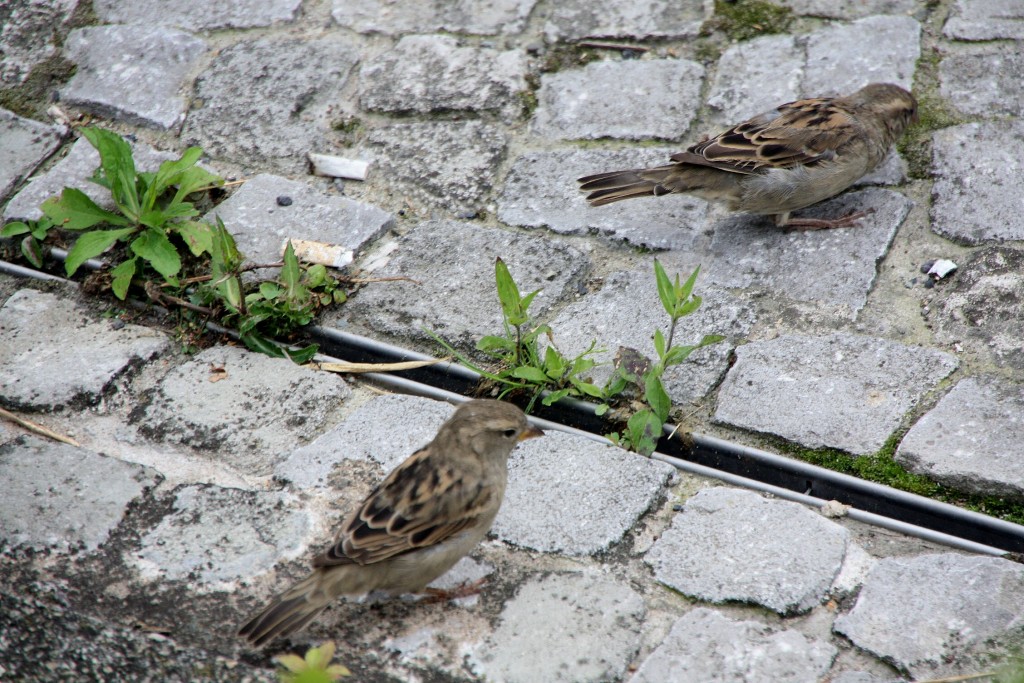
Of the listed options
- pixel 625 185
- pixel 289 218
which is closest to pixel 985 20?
pixel 625 185

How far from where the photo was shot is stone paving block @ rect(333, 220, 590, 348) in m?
4.29

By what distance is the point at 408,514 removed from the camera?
319 cm

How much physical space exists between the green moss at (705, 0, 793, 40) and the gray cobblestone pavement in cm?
7

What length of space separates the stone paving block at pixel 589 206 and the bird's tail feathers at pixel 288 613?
2.25 metres

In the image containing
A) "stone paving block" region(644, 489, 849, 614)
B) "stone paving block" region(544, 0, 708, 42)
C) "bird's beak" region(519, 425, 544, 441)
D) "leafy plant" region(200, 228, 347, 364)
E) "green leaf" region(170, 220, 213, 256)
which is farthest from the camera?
"stone paving block" region(544, 0, 708, 42)

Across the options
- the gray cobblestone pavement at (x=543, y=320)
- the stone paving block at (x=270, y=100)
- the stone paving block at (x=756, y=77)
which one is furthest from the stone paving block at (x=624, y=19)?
the stone paving block at (x=270, y=100)

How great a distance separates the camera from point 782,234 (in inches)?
189

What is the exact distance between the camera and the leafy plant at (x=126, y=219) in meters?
4.29

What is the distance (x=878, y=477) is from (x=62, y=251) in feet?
11.6

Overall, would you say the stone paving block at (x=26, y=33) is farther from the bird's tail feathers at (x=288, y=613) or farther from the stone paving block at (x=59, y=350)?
the bird's tail feathers at (x=288, y=613)

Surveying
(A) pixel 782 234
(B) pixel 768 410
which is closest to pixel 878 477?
(B) pixel 768 410

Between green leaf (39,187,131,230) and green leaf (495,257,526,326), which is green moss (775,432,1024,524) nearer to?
green leaf (495,257,526,326)

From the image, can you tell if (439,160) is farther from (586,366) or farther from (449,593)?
(449,593)

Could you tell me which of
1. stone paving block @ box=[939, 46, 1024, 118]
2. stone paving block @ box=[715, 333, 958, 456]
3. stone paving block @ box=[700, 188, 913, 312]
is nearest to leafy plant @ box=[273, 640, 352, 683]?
stone paving block @ box=[715, 333, 958, 456]
